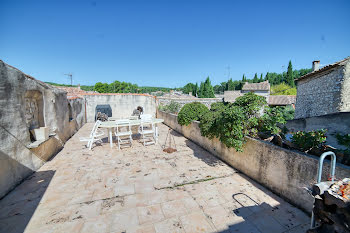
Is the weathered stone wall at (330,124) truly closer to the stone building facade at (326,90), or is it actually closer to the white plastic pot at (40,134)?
the stone building facade at (326,90)

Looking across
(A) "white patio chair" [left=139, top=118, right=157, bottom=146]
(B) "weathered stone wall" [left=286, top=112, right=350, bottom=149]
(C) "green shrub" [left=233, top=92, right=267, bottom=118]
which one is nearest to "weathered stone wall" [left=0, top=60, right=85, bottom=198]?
(A) "white patio chair" [left=139, top=118, right=157, bottom=146]

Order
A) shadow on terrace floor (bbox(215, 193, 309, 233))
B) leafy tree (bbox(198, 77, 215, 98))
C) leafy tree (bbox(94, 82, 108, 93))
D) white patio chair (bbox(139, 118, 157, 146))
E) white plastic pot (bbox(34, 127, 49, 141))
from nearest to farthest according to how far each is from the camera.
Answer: shadow on terrace floor (bbox(215, 193, 309, 233)), white plastic pot (bbox(34, 127, 49, 141)), white patio chair (bbox(139, 118, 157, 146)), leafy tree (bbox(198, 77, 215, 98)), leafy tree (bbox(94, 82, 108, 93))

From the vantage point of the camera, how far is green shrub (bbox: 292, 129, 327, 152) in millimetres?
2742

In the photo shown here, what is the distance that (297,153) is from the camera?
8.91 feet

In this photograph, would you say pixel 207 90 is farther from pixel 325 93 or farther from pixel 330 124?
pixel 330 124

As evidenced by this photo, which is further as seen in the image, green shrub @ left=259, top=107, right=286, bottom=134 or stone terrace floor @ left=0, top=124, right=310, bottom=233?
green shrub @ left=259, top=107, right=286, bottom=134

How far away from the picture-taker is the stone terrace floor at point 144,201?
240 cm

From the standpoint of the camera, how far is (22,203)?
289 cm

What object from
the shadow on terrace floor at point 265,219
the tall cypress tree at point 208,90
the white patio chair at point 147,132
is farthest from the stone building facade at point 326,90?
the tall cypress tree at point 208,90

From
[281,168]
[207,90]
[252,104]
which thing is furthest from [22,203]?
[207,90]

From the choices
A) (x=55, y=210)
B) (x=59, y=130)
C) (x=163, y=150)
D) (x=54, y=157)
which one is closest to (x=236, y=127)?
(x=163, y=150)

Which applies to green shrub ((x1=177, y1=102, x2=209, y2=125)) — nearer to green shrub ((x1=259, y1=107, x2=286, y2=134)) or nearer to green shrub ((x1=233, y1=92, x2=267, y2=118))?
green shrub ((x1=233, y1=92, x2=267, y2=118))

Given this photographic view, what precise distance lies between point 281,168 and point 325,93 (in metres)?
8.23

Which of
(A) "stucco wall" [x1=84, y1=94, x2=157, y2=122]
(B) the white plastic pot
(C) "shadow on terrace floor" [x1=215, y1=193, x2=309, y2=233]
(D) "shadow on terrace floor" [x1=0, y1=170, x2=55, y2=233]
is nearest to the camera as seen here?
(C) "shadow on terrace floor" [x1=215, y1=193, x2=309, y2=233]
